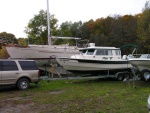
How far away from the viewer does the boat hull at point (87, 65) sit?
19.3 m

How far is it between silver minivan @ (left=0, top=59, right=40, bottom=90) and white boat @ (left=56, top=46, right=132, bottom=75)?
4.33m

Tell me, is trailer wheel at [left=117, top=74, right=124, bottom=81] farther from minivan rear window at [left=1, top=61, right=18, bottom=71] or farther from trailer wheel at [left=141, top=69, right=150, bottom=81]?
minivan rear window at [left=1, top=61, right=18, bottom=71]

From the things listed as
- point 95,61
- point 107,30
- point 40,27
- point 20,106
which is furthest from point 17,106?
point 107,30

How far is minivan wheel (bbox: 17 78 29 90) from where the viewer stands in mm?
14844

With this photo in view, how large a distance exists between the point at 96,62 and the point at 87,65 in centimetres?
78

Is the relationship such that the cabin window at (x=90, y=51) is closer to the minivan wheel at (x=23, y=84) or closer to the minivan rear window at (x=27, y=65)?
the minivan rear window at (x=27, y=65)

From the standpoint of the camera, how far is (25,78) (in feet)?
49.7

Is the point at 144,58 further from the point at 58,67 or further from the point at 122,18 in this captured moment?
the point at 122,18

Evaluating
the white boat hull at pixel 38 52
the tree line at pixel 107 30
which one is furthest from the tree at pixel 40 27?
the white boat hull at pixel 38 52

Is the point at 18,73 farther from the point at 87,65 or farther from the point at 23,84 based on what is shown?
the point at 87,65

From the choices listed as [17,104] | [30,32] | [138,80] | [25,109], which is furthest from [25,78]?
[30,32]

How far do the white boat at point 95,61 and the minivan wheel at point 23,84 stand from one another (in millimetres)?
4827

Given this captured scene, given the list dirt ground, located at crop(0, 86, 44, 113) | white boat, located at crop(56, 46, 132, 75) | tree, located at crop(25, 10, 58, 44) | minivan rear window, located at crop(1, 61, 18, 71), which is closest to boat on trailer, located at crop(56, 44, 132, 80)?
white boat, located at crop(56, 46, 132, 75)

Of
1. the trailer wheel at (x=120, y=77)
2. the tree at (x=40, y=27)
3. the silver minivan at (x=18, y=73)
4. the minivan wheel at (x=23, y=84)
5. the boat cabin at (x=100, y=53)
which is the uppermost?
the tree at (x=40, y=27)
